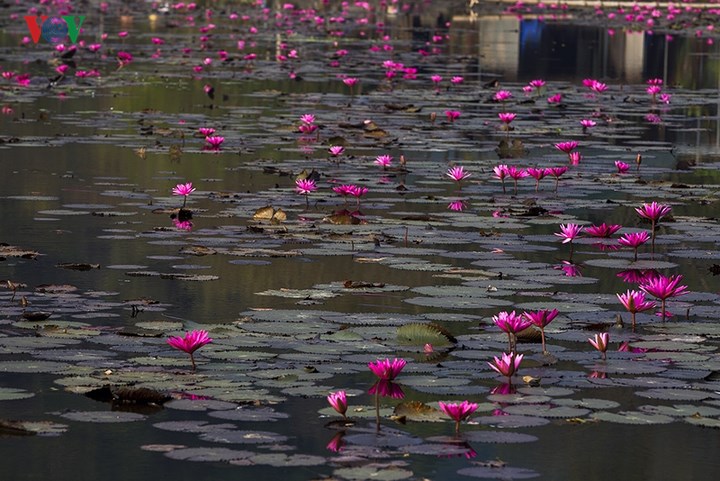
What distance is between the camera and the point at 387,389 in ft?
16.8

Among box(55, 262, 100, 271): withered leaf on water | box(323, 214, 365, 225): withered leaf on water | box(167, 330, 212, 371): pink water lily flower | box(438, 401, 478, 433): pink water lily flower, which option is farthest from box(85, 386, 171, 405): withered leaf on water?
box(323, 214, 365, 225): withered leaf on water

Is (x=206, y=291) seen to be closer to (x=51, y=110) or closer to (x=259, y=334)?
(x=259, y=334)

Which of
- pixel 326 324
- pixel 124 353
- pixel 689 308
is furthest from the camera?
pixel 689 308

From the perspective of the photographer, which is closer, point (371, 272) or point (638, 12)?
point (371, 272)

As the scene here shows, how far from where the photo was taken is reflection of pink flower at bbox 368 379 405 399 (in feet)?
16.6

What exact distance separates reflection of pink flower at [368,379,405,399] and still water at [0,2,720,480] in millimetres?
46

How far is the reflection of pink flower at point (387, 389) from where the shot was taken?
506cm

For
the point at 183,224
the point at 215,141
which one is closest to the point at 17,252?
the point at 183,224

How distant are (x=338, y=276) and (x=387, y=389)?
6.60 feet

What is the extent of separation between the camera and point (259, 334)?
5.87 m

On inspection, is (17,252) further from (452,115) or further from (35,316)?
(452,115)

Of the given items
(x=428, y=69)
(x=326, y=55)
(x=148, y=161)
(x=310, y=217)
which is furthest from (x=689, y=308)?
(x=326, y=55)

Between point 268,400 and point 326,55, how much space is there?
19.5 m

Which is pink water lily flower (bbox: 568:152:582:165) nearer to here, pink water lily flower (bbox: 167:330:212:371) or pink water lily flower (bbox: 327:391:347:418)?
pink water lily flower (bbox: 167:330:212:371)
